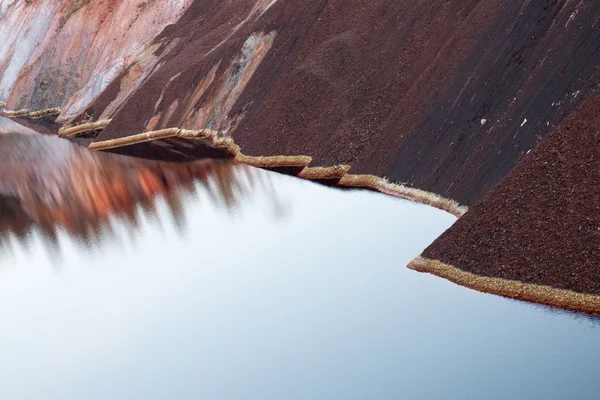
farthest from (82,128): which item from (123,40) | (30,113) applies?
(30,113)

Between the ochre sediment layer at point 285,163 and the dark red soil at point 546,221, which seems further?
the ochre sediment layer at point 285,163

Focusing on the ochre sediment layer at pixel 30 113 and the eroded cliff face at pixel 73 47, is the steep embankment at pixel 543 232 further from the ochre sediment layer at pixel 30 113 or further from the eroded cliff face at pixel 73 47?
the ochre sediment layer at pixel 30 113

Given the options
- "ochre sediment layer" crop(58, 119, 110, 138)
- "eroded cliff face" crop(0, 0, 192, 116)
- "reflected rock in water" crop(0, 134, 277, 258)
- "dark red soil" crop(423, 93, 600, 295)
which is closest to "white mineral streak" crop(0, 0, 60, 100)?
"eroded cliff face" crop(0, 0, 192, 116)

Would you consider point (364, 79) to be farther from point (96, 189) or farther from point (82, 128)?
point (82, 128)

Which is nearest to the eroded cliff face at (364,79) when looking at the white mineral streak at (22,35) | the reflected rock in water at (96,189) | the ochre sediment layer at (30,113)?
the reflected rock in water at (96,189)

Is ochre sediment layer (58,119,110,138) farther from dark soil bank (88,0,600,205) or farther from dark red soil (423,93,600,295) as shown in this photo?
dark red soil (423,93,600,295)

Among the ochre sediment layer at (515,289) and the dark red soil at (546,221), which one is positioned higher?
the dark red soil at (546,221)
